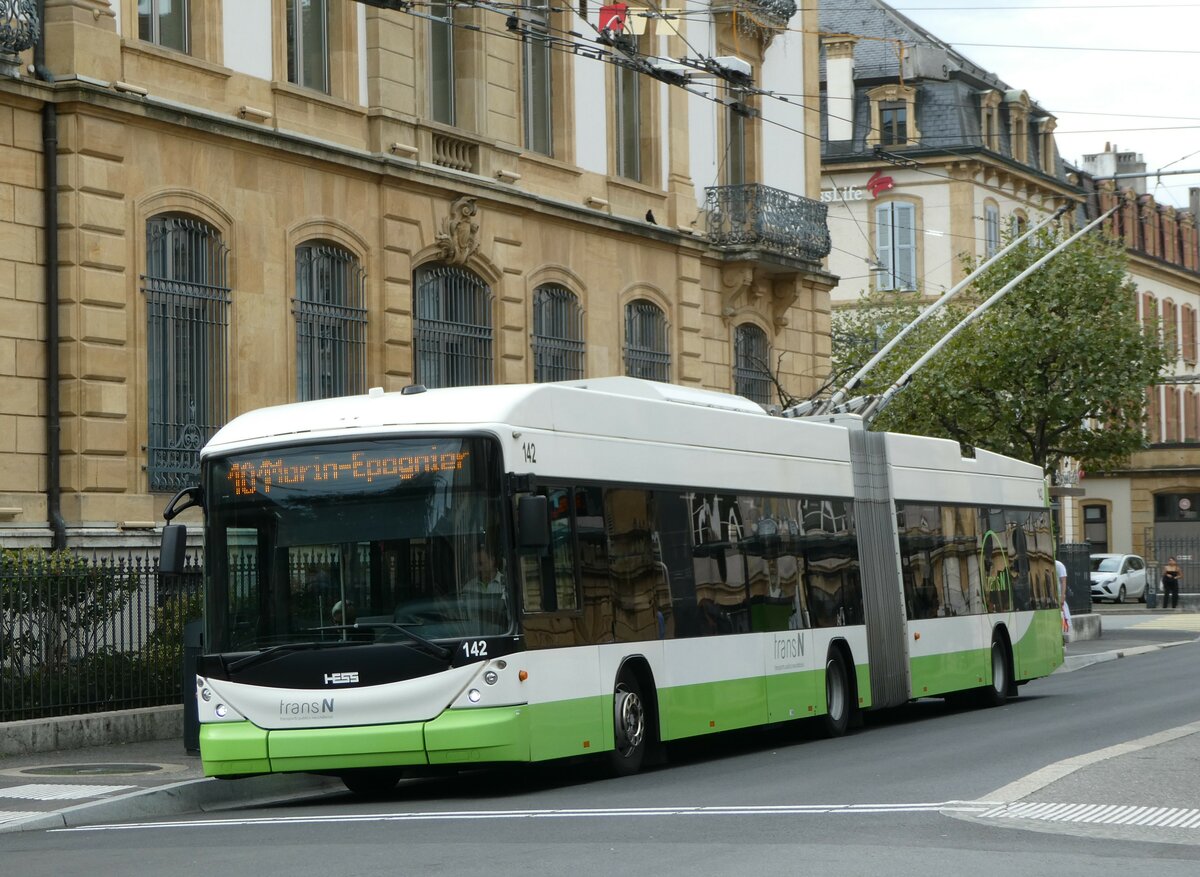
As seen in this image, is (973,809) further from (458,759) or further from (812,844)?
(458,759)

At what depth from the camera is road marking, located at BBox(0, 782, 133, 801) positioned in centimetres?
1412

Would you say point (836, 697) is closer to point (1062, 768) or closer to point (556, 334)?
point (1062, 768)

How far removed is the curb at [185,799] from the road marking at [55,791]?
11.1 inches

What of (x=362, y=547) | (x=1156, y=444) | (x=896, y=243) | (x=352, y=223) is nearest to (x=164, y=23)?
(x=352, y=223)

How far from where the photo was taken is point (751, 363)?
3391 centimetres

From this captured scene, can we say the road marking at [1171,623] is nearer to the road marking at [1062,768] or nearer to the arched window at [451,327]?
the arched window at [451,327]

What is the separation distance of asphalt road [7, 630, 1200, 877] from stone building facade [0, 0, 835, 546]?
7.05 metres

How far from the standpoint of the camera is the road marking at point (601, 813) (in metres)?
11.7

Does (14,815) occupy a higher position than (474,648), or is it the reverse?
(474,648)

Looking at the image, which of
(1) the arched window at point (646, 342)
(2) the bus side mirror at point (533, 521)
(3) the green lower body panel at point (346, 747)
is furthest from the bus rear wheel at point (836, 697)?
(1) the arched window at point (646, 342)

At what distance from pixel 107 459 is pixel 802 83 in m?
17.9

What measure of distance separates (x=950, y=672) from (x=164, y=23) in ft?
35.0

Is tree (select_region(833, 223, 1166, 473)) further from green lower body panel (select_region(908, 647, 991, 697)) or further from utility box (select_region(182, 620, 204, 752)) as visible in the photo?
utility box (select_region(182, 620, 204, 752))

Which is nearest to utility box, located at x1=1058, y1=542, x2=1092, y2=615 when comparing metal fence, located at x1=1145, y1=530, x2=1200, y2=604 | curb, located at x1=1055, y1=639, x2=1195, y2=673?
curb, located at x1=1055, y1=639, x2=1195, y2=673
